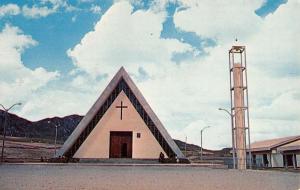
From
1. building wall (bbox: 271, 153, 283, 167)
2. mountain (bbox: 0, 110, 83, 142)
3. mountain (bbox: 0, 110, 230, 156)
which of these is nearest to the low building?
building wall (bbox: 271, 153, 283, 167)

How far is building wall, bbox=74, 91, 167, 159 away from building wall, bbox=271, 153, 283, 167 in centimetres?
1275

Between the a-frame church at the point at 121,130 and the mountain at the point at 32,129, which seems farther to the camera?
the mountain at the point at 32,129

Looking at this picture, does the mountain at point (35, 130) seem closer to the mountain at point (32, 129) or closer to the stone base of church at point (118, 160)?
the mountain at point (32, 129)

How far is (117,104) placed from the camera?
147ft

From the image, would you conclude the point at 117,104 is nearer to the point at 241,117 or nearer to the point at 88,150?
the point at 88,150

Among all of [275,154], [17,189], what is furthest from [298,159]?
[17,189]

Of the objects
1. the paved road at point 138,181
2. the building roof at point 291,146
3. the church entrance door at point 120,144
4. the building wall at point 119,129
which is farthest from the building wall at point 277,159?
the paved road at point 138,181

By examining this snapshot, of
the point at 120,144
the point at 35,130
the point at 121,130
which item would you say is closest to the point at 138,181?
the point at 121,130

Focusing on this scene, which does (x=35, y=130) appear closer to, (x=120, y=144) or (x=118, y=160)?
(x=120, y=144)

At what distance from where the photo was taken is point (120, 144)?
44.2m

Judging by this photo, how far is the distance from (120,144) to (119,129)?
70.2 inches

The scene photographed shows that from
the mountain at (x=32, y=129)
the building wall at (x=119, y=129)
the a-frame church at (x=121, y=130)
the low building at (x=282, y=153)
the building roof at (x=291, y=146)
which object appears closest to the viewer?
the building roof at (x=291, y=146)

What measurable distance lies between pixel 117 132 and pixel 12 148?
2352 inches

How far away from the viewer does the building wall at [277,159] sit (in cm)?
4188
